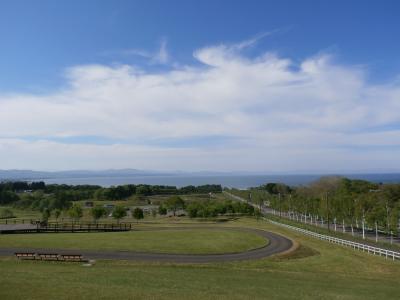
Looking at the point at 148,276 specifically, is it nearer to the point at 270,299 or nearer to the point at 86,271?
the point at 86,271

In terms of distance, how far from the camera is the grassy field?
843 inches

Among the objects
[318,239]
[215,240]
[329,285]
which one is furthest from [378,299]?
[318,239]

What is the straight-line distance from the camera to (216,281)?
27.4m

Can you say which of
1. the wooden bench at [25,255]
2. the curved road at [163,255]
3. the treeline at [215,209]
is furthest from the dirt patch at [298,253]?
the treeline at [215,209]

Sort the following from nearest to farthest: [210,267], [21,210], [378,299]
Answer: [378,299] < [210,267] < [21,210]

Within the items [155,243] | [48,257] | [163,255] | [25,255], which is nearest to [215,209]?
[155,243]

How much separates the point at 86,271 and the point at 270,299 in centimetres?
1441

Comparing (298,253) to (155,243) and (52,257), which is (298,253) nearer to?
(155,243)

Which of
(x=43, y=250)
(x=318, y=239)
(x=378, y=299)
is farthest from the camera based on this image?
(x=318, y=239)

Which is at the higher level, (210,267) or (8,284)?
(8,284)

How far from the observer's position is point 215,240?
5116cm

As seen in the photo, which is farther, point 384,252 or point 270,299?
point 384,252

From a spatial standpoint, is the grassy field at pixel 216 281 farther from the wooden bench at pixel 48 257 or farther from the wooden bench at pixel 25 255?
the wooden bench at pixel 48 257

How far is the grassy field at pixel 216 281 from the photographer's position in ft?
70.2
